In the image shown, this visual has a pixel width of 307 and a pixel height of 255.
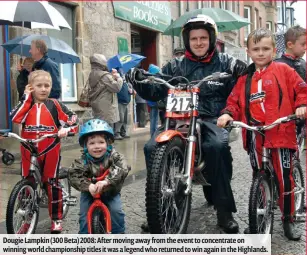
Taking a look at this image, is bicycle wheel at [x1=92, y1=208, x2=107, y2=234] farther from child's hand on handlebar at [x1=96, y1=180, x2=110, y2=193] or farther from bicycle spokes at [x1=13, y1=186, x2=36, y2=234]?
bicycle spokes at [x1=13, y1=186, x2=36, y2=234]

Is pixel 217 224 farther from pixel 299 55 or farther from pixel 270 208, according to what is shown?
pixel 299 55

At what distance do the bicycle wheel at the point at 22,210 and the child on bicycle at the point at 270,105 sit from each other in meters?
1.66

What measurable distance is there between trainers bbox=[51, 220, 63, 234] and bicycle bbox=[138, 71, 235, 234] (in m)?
1.00

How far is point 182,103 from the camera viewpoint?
12.0 ft

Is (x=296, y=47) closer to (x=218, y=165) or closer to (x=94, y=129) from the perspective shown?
(x=218, y=165)

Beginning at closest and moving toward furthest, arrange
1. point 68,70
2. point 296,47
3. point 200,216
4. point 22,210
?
point 22,210
point 200,216
point 296,47
point 68,70

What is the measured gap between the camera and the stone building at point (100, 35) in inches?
326

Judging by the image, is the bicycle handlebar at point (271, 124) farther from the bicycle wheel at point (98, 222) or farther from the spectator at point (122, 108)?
the spectator at point (122, 108)

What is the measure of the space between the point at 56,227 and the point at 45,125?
0.90 metres

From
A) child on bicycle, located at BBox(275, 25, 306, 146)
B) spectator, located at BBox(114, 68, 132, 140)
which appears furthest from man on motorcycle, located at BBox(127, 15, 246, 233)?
spectator, located at BBox(114, 68, 132, 140)

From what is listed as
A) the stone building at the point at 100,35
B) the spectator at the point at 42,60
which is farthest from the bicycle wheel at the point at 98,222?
the stone building at the point at 100,35

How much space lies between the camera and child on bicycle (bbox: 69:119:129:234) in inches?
128

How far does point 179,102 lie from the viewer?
3656 millimetres
